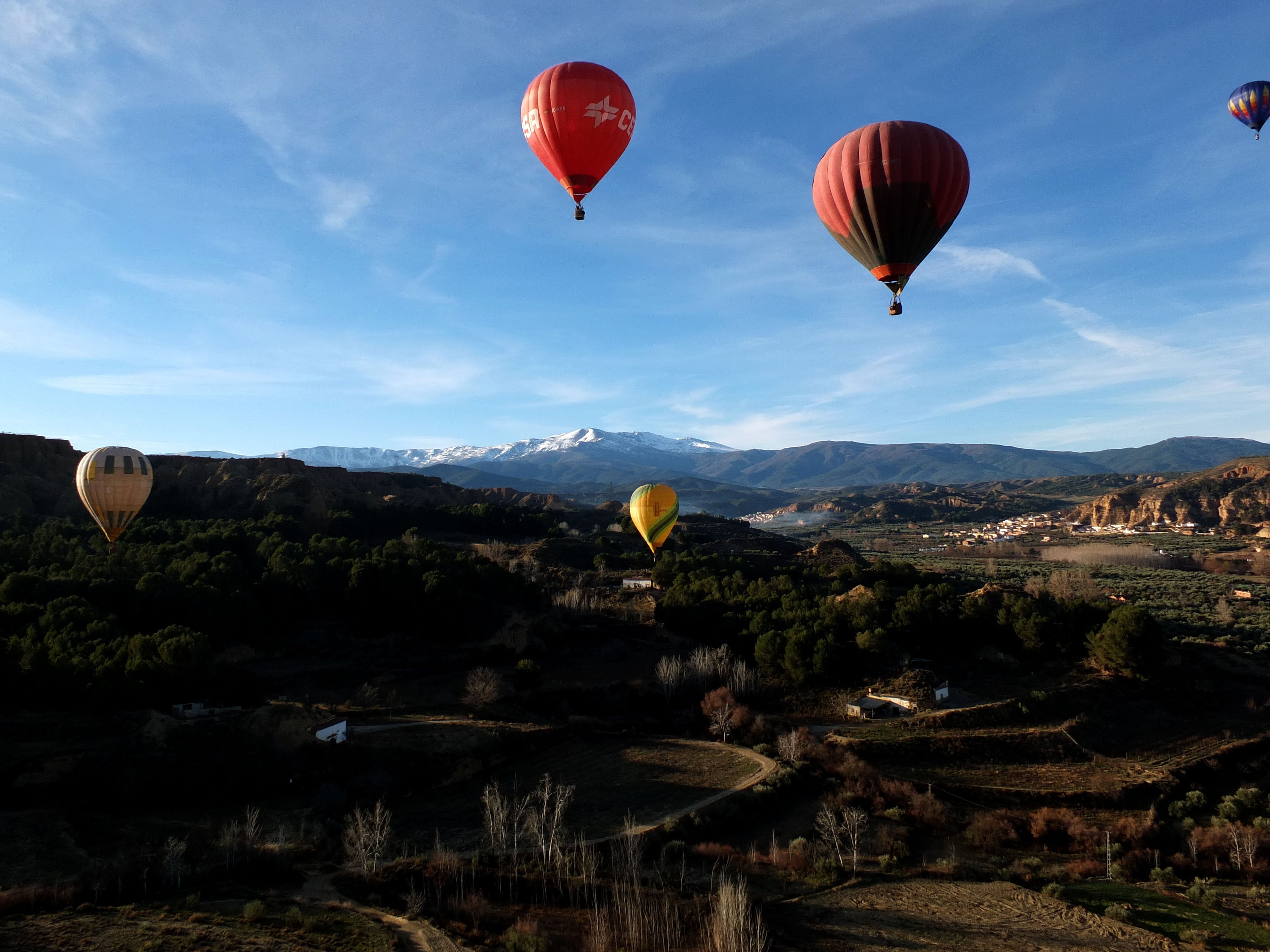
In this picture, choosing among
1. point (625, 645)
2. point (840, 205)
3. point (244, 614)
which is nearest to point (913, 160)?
point (840, 205)

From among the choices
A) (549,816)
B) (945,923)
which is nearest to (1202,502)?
(945,923)

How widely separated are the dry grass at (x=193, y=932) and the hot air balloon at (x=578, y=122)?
18.3 meters

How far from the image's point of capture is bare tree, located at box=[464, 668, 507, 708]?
31234mm

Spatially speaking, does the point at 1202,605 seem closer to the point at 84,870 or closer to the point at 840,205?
the point at 840,205

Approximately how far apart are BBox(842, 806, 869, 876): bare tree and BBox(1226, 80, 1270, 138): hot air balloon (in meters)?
40.9

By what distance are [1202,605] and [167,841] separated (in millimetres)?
61282

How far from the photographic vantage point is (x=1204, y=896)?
18.0 metres

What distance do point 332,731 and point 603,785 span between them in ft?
28.9

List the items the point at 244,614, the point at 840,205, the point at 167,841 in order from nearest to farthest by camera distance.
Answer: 1. the point at 167,841
2. the point at 840,205
3. the point at 244,614

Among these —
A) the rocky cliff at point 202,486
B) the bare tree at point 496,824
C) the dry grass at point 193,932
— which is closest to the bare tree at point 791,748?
the bare tree at point 496,824

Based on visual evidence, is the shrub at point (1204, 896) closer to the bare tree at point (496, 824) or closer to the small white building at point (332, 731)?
the bare tree at point (496, 824)

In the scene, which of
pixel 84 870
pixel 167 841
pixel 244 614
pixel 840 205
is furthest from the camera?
pixel 244 614

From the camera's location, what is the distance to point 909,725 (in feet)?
95.8

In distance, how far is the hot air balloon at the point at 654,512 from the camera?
46219 mm
